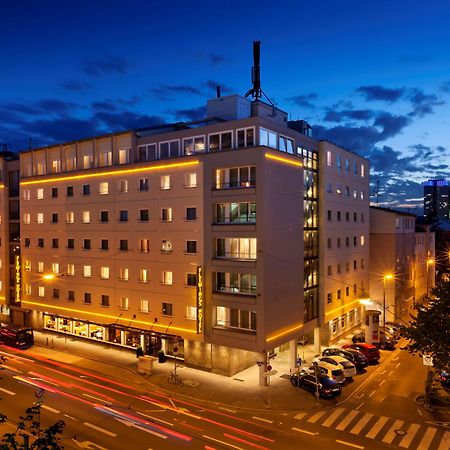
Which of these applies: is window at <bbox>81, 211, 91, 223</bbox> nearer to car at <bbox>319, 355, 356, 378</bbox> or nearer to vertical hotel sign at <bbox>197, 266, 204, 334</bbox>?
vertical hotel sign at <bbox>197, 266, 204, 334</bbox>

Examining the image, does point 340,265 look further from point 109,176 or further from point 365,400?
point 109,176

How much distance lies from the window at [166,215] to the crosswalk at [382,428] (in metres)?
20.5

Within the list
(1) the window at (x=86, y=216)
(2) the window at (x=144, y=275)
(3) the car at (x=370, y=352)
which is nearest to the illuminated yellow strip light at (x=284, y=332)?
(3) the car at (x=370, y=352)

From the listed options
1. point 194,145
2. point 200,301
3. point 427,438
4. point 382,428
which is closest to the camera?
point 427,438

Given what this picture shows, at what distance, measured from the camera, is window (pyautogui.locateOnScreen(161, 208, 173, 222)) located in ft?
134

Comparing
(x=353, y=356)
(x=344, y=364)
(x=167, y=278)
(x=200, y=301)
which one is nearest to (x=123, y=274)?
(x=167, y=278)

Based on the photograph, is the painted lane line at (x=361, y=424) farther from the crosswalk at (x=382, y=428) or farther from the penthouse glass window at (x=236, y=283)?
the penthouse glass window at (x=236, y=283)

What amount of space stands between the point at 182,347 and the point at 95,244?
586 inches

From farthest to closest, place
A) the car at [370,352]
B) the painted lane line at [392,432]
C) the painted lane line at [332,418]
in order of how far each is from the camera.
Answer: the car at [370,352]
the painted lane line at [332,418]
the painted lane line at [392,432]

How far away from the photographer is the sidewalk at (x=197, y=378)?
→ 32.2 meters

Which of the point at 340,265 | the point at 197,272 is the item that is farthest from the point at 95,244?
the point at 340,265

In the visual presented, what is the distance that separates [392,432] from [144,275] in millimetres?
25681

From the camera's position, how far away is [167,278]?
41000 mm

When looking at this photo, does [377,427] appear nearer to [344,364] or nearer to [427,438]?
[427,438]
